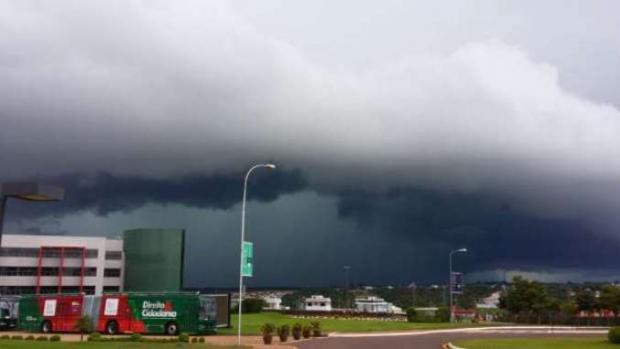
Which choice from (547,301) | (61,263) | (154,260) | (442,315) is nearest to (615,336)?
(442,315)

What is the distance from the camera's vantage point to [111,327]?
5059 centimetres

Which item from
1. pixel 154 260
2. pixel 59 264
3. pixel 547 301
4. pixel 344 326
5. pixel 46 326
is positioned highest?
pixel 154 260

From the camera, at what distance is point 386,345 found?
42.6m

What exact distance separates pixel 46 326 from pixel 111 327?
254 inches

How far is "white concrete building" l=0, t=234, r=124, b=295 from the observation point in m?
112

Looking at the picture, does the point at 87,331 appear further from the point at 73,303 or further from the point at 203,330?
the point at 203,330

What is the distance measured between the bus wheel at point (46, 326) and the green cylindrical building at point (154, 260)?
6795cm

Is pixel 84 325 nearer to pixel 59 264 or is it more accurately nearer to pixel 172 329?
pixel 172 329

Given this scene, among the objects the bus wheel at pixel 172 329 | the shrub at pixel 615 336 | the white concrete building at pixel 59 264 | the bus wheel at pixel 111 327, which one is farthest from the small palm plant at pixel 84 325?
the white concrete building at pixel 59 264

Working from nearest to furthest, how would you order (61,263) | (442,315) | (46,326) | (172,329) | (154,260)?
(172,329), (46,326), (442,315), (61,263), (154,260)

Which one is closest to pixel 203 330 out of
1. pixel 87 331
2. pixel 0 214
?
pixel 87 331

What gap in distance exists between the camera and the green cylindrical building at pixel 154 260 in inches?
4771

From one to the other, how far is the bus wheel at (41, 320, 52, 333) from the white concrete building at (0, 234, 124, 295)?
6367 centimetres

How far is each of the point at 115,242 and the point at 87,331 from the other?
76.5 meters
